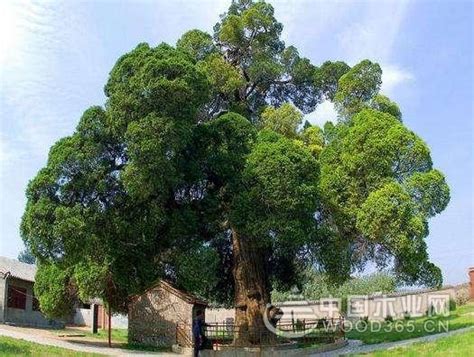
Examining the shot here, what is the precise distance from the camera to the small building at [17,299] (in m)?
30.9

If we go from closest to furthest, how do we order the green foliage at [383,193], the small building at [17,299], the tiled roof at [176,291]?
the green foliage at [383,193]
the tiled roof at [176,291]
the small building at [17,299]

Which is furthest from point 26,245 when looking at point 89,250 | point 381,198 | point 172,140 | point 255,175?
point 381,198

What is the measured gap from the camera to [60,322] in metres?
35.7

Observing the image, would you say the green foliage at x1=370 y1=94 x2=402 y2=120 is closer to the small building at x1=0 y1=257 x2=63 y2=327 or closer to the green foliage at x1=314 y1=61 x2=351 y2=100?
the green foliage at x1=314 y1=61 x2=351 y2=100

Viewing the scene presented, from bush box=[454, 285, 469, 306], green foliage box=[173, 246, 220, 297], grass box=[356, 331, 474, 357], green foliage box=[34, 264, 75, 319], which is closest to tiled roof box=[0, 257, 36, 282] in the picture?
→ green foliage box=[34, 264, 75, 319]

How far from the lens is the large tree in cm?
1969

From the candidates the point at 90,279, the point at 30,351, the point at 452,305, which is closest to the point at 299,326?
the point at 452,305

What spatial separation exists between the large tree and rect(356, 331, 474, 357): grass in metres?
4.80

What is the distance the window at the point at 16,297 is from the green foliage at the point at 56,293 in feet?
27.6

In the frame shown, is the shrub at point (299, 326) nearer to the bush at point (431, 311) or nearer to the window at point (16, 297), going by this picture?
the bush at point (431, 311)

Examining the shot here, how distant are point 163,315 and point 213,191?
17.8 ft

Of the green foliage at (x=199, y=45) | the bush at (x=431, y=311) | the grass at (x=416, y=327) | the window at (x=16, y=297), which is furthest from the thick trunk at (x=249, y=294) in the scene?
the window at (x=16, y=297)

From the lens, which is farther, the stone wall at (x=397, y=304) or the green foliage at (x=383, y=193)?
the stone wall at (x=397, y=304)

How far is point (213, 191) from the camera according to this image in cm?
2233
